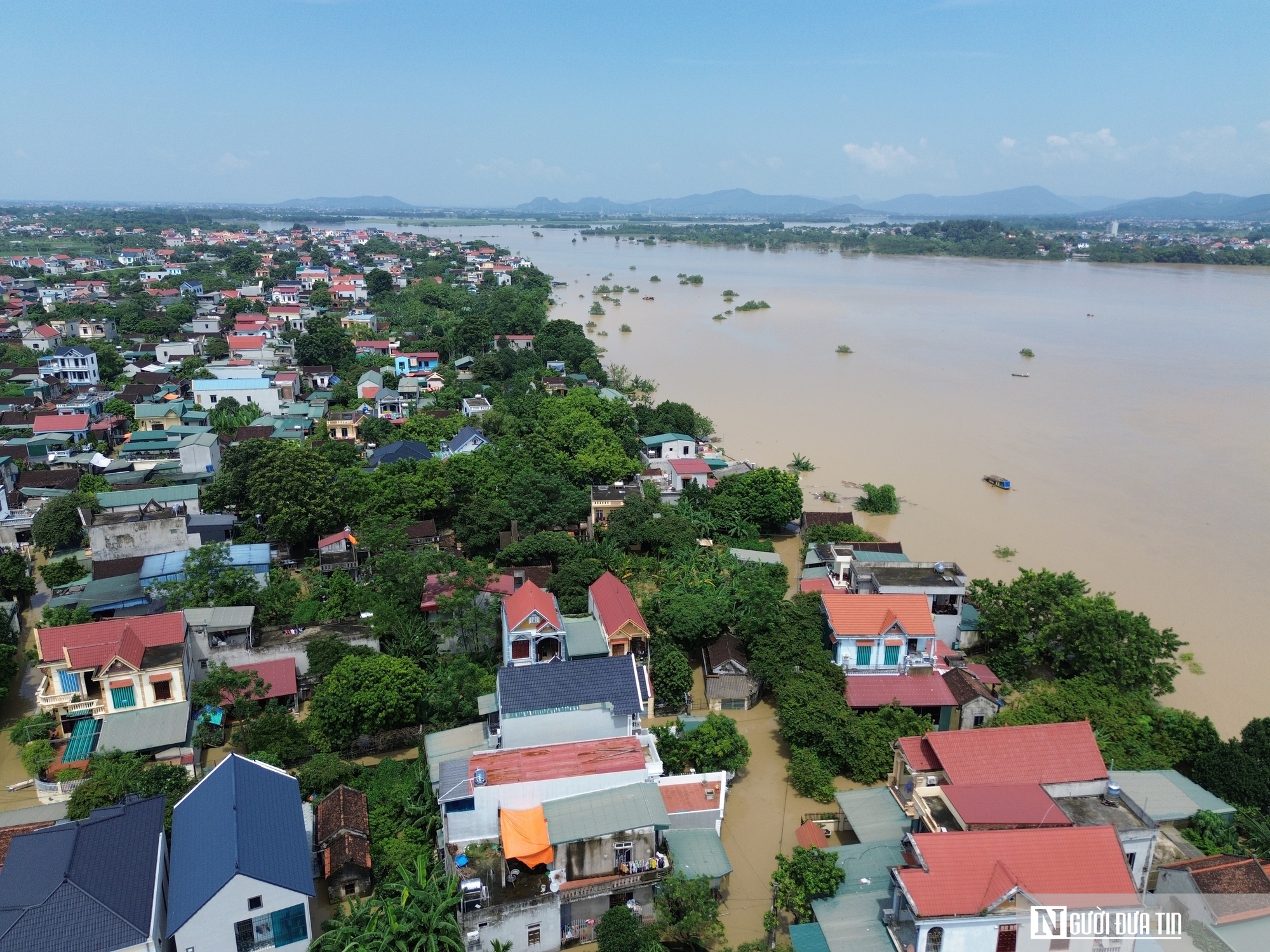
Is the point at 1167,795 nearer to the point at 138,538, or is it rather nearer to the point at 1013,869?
the point at 1013,869

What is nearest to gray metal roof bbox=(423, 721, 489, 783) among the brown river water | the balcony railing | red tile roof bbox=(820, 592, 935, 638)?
the balcony railing

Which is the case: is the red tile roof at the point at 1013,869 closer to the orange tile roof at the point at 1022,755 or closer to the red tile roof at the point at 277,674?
the orange tile roof at the point at 1022,755

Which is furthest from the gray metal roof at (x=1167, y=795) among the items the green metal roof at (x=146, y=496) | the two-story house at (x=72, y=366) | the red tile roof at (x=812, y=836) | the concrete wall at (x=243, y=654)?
the two-story house at (x=72, y=366)

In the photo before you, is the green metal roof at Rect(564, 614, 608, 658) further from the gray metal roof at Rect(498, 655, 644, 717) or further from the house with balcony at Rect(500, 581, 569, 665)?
the gray metal roof at Rect(498, 655, 644, 717)

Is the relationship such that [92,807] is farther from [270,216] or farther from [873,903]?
[270,216]

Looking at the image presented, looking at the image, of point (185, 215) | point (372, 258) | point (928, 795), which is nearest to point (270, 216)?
point (185, 215)
